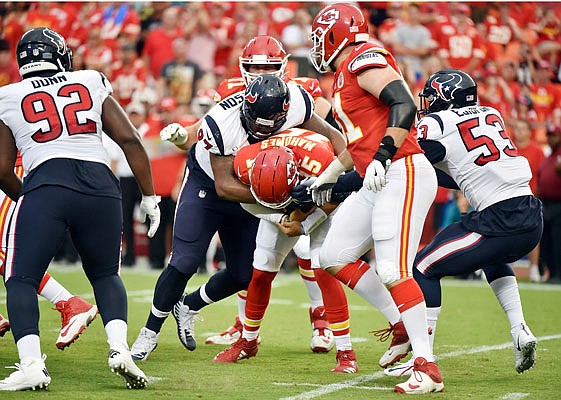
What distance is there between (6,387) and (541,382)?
9.00ft

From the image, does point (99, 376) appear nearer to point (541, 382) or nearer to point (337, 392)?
point (337, 392)

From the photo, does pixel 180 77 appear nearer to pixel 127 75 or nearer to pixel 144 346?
pixel 127 75

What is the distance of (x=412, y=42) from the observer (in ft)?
43.7

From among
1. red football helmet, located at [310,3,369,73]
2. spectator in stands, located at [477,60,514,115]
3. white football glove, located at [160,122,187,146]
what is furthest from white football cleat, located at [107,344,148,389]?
spectator in stands, located at [477,60,514,115]

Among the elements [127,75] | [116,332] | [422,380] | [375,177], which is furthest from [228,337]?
[127,75]

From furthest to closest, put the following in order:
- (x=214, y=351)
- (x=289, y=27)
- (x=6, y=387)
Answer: (x=289, y=27)
(x=214, y=351)
(x=6, y=387)

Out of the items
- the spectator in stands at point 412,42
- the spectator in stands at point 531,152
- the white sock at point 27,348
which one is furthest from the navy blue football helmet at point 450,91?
the spectator in stands at point 412,42

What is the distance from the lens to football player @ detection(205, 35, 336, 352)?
632 centimetres

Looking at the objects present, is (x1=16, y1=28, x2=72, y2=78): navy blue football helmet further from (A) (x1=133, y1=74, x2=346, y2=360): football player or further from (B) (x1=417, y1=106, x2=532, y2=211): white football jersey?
(B) (x1=417, y1=106, x2=532, y2=211): white football jersey

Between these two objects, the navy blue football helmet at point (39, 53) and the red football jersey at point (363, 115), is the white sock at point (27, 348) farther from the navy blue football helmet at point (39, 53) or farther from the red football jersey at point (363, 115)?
the red football jersey at point (363, 115)

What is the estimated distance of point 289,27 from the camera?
13312mm

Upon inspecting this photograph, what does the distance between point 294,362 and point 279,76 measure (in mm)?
1804

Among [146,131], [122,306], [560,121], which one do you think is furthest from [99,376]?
[560,121]

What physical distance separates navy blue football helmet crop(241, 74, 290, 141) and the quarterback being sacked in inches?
4.4
